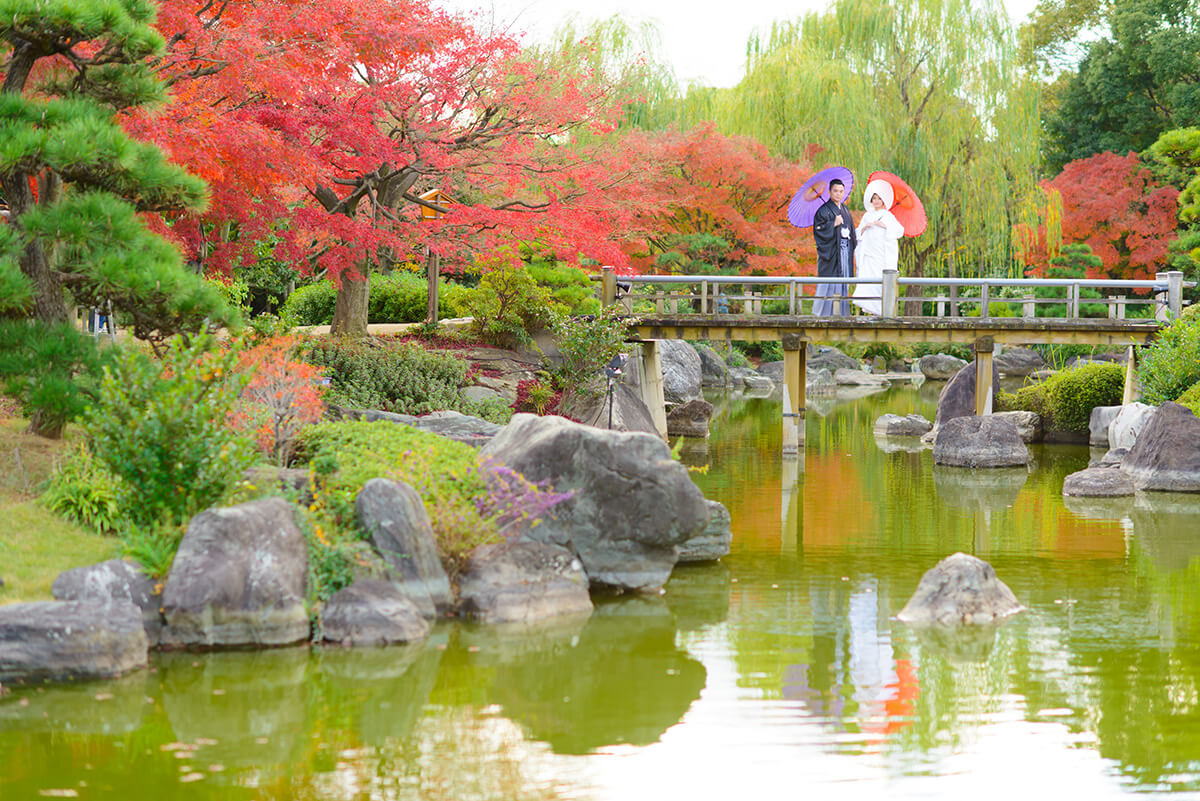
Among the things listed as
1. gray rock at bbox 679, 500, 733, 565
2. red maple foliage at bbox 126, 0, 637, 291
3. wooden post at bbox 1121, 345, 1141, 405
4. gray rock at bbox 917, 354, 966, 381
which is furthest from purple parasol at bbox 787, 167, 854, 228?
gray rock at bbox 917, 354, 966, 381

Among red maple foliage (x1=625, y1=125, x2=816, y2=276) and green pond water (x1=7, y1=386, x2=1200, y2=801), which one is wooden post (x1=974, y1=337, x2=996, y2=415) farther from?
green pond water (x1=7, y1=386, x2=1200, y2=801)

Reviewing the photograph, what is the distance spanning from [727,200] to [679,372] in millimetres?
3707

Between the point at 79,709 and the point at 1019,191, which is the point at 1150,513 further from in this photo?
the point at 1019,191

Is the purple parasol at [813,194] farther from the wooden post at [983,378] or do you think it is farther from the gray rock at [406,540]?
the gray rock at [406,540]

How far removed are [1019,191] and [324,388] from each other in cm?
1942

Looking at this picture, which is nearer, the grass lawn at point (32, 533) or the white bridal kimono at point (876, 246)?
the grass lawn at point (32, 533)

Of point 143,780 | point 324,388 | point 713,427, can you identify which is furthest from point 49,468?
point 713,427

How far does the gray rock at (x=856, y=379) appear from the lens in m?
32.1

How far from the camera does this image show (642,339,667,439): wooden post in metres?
18.6

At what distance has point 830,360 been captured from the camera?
32.9 metres

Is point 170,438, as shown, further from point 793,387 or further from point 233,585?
point 793,387

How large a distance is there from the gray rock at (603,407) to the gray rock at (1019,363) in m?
17.0

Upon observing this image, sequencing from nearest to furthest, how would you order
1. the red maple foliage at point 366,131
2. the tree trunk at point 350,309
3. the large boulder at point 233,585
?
the large boulder at point 233,585
the red maple foliage at point 366,131
the tree trunk at point 350,309

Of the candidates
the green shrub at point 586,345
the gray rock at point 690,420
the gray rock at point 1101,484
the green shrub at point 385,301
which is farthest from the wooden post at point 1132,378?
the green shrub at point 385,301
